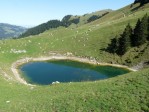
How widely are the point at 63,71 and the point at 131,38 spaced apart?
31.5m

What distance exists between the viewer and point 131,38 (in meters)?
101

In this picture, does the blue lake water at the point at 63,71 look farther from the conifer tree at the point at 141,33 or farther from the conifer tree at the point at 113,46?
the conifer tree at the point at 141,33

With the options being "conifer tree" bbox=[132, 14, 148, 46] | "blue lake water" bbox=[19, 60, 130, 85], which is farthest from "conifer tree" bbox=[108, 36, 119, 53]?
"blue lake water" bbox=[19, 60, 130, 85]

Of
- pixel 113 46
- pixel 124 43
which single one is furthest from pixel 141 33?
pixel 113 46

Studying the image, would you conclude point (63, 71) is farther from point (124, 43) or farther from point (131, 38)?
point (131, 38)

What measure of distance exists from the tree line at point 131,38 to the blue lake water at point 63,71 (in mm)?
10931

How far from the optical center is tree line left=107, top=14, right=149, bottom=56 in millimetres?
98125

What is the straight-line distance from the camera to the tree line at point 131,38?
98125 mm

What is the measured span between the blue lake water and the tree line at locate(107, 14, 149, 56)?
10.9 metres

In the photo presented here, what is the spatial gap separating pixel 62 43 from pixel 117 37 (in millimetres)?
21254

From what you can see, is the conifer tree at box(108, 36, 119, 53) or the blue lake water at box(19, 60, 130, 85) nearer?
the blue lake water at box(19, 60, 130, 85)

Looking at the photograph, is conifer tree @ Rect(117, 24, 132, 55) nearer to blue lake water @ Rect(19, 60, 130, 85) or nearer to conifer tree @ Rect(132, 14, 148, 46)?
conifer tree @ Rect(132, 14, 148, 46)

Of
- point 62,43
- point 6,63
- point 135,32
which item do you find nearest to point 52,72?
point 6,63

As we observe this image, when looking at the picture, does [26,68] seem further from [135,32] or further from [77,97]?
[77,97]
